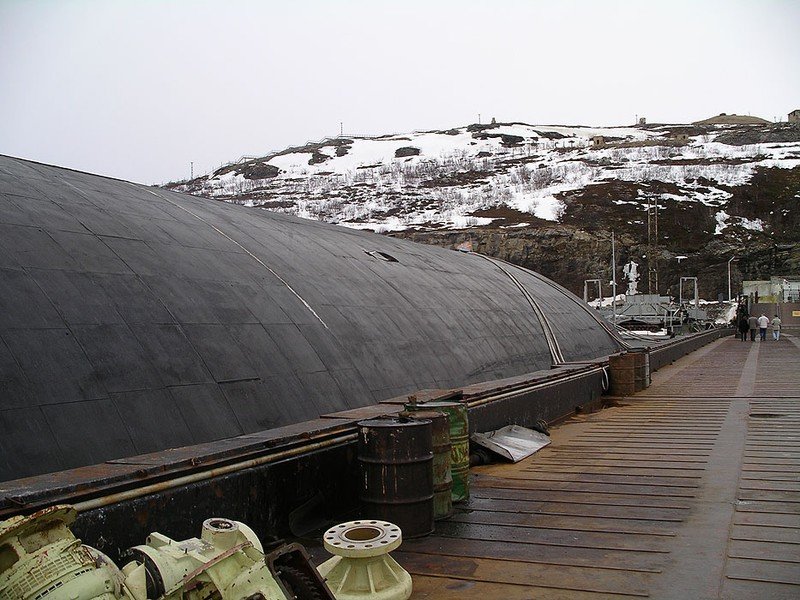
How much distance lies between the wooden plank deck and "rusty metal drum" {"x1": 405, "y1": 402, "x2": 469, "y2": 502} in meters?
0.16

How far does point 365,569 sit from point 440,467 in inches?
76.6

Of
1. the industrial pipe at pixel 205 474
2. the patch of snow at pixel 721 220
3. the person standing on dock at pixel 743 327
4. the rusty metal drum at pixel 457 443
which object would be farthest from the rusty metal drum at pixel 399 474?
the patch of snow at pixel 721 220

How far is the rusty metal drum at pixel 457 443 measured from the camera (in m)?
7.11

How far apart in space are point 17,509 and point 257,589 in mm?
1396

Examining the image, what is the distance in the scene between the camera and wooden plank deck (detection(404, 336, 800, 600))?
16.6ft

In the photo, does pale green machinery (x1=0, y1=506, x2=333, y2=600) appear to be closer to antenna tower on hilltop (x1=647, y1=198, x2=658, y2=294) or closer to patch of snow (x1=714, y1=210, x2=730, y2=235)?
antenna tower on hilltop (x1=647, y1=198, x2=658, y2=294)

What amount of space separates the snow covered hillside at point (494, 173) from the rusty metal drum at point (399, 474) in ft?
281

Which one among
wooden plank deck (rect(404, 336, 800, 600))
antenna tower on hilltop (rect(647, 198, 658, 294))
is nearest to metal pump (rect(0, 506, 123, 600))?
wooden plank deck (rect(404, 336, 800, 600))

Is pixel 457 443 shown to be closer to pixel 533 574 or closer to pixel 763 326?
pixel 533 574

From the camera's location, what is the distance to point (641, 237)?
8631cm

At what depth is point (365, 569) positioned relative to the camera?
4.78 meters

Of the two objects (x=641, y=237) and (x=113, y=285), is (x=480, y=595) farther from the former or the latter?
(x=641, y=237)

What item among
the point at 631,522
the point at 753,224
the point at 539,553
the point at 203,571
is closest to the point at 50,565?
the point at 203,571

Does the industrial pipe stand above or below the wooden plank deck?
above
